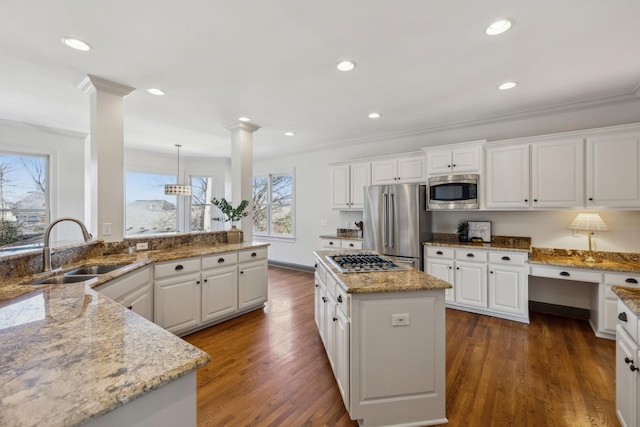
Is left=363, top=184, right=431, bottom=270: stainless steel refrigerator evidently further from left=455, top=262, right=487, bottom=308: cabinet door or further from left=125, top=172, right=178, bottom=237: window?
left=125, top=172, right=178, bottom=237: window

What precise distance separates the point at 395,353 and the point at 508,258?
2.40 meters

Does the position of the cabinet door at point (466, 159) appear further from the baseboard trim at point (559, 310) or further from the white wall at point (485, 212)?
the baseboard trim at point (559, 310)

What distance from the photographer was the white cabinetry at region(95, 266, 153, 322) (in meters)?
2.06

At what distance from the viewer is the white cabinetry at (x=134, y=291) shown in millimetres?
2057

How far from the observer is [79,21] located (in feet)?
6.34

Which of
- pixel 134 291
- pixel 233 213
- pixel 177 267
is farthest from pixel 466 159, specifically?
pixel 134 291

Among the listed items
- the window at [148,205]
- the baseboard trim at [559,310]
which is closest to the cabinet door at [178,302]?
the window at [148,205]

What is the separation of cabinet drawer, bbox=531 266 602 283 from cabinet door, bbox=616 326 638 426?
1.64 m

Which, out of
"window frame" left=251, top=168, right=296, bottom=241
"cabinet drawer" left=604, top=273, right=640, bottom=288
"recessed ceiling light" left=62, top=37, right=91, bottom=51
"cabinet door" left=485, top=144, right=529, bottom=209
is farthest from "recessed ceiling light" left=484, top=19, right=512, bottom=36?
"window frame" left=251, top=168, right=296, bottom=241

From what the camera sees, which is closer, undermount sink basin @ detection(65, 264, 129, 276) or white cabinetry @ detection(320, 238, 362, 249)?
undermount sink basin @ detection(65, 264, 129, 276)

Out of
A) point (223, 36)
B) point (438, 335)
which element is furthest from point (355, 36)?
point (438, 335)

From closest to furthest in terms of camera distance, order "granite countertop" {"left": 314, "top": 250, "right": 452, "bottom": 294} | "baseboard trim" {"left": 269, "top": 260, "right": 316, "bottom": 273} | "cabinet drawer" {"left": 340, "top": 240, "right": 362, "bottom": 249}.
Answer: "granite countertop" {"left": 314, "top": 250, "right": 452, "bottom": 294} → "cabinet drawer" {"left": 340, "top": 240, "right": 362, "bottom": 249} → "baseboard trim" {"left": 269, "top": 260, "right": 316, "bottom": 273}

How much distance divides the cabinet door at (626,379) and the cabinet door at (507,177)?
2.15 m

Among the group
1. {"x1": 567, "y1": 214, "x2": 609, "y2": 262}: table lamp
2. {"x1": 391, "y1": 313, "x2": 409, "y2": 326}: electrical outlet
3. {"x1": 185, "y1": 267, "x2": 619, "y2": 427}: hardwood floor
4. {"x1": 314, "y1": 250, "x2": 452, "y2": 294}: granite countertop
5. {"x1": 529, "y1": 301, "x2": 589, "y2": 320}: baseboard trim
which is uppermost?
{"x1": 567, "y1": 214, "x2": 609, "y2": 262}: table lamp
